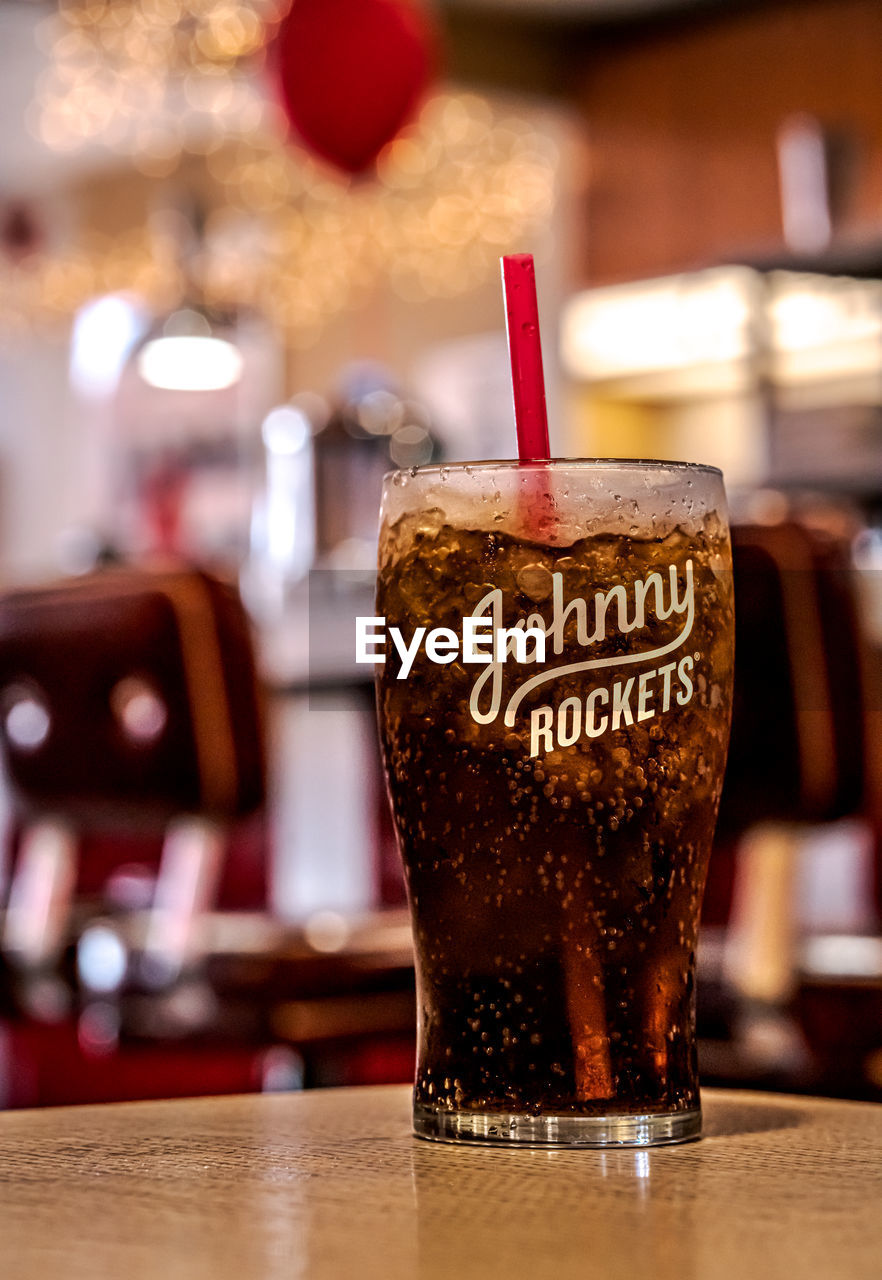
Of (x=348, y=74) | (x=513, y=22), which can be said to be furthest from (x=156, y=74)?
(x=348, y=74)

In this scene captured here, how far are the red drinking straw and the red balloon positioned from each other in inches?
117

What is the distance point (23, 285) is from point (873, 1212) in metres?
7.39

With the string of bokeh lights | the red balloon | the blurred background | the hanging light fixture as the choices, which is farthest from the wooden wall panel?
the red balloon

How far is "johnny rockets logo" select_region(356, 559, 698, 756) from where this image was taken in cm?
54

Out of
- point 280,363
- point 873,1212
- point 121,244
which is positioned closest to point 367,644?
point 873,1212

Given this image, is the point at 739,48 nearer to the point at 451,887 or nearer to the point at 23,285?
the point at 23,285

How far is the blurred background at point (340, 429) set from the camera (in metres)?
1.48

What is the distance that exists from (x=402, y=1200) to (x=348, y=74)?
10.5 feet

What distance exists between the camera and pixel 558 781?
0.54m

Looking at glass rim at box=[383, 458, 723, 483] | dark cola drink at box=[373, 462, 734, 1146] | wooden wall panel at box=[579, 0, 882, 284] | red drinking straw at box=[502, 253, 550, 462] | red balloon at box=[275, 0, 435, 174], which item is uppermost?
wooden wall panel at box=[579, 0, 882, 284]

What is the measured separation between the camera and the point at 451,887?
56 cm

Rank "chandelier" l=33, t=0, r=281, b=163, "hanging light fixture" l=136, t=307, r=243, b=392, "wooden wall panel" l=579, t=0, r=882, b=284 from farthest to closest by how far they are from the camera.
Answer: "wooden wall panel" l=579, t=0, r=882, b=284, "hanging light fixture" l=136, t=307, r=243, b=392, "chandelier" l=33, t=0, r=281, b=163

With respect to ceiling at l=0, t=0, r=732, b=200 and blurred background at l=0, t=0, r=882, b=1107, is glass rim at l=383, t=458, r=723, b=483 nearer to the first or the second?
blurred background at l=0, t=0, r=882, b=1107

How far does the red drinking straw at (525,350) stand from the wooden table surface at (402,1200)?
0.20 meters
